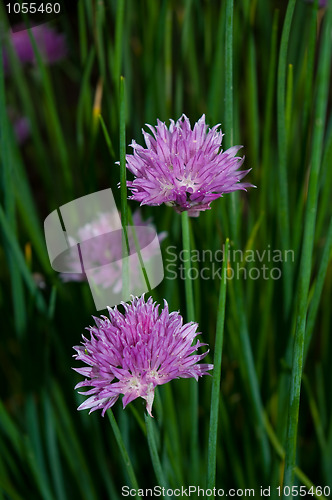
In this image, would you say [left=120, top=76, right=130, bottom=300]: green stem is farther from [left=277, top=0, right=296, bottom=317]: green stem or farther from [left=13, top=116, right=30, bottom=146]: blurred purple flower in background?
[left=13, top=116, right=30, bottom=146]: blurred purple flower in background

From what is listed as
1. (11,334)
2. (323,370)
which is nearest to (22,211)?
(11,334)

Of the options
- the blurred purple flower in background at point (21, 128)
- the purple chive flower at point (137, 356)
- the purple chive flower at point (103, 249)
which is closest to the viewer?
the purple chive flower at point (137, 356)

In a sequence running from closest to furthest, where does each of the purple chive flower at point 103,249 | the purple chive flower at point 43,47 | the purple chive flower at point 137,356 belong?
1. the purple chive flower at point 137,356
2. the purple chive flower at point 103,249
3. the purple chive flower at point 43,47

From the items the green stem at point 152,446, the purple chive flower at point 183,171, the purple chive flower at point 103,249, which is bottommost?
the green stem at point 152,446

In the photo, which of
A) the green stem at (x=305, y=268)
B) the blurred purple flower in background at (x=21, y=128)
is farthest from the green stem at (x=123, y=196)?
the blurred purple flower in background at (x=21, y=128)

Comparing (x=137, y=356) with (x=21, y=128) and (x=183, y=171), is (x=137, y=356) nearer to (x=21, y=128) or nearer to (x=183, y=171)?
(x=183, y=171)

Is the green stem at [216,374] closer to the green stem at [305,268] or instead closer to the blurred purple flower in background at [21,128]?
the green stem at [305,268]

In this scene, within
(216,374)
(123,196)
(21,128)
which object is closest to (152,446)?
(216,374)

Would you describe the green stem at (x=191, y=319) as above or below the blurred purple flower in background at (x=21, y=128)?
below

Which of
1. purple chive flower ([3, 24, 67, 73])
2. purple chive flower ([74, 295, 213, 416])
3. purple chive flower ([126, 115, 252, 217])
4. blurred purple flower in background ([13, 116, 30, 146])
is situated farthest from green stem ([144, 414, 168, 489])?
blurred purple flower in background ([13, 116, 30, 146])
